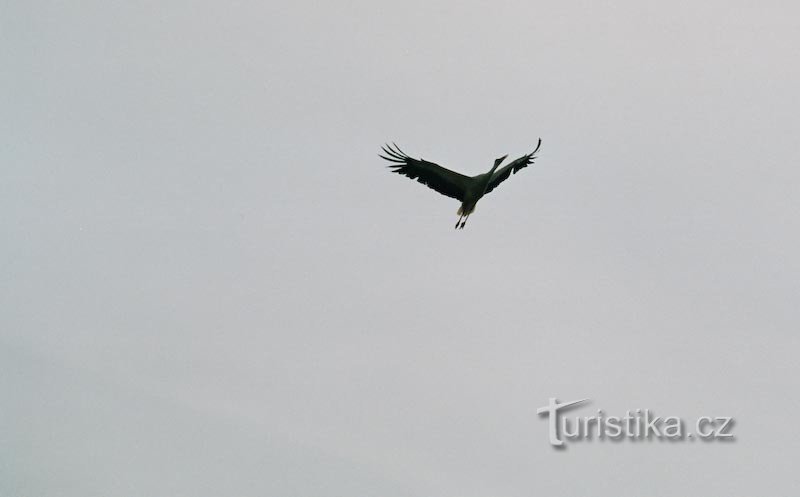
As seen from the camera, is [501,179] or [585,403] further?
[585,403]

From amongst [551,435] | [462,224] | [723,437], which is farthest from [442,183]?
[723,437]

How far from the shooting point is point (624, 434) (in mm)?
44750

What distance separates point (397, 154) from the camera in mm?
42562

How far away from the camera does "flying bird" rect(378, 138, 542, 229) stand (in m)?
42.8

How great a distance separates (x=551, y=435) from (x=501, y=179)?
9.88 m

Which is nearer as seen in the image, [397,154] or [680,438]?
[397,154]

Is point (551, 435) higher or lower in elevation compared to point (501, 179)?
lower

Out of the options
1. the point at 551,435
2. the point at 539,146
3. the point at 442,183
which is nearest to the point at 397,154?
the point at 442,183

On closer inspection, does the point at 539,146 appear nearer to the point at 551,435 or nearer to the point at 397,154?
the point at 397,154

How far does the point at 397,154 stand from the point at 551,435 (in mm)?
12157

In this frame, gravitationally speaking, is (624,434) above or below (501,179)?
below

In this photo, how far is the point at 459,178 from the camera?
43.1 m

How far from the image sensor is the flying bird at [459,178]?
42.8 meters

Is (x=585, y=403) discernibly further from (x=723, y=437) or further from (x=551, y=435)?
(x=723, y=437)
